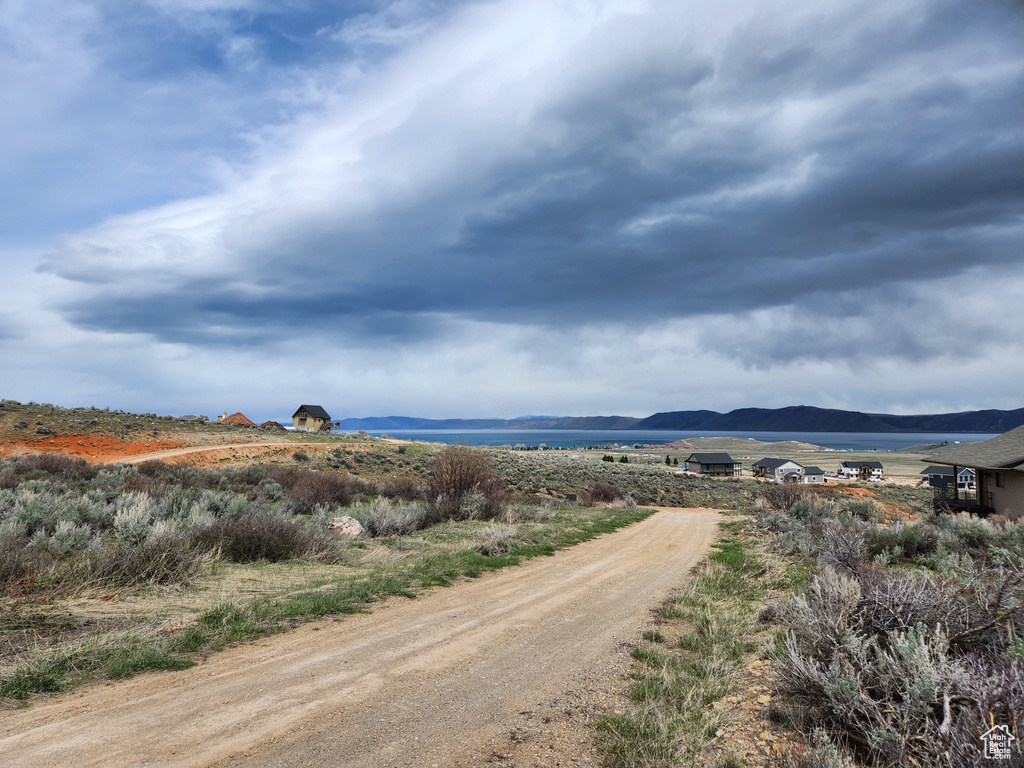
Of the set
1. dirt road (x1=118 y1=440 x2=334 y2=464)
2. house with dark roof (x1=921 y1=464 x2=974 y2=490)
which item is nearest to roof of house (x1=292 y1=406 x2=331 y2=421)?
dirt road (x1=118 y1=440 x2=334 y2=464)

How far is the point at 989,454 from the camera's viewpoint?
25.4 m

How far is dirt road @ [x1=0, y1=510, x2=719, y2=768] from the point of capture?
423 centimetres

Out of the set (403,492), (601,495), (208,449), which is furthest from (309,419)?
(403,492)

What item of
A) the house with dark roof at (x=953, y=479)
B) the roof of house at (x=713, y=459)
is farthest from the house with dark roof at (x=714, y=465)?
the house with dark roof at (x=953, y=479)

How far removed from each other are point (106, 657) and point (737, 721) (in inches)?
264

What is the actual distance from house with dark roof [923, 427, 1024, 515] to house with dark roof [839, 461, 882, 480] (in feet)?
209

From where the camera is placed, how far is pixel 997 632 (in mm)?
4980

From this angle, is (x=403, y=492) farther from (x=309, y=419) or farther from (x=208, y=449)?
(x=309, y=419)

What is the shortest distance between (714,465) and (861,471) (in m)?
25.2

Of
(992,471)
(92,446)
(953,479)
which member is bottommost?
(953,479)

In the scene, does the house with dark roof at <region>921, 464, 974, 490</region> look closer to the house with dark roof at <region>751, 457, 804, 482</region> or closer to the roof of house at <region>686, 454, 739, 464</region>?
the house with dark roof at <region>751, 457, 804, 482</region>

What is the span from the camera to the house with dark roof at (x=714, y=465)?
8375cm

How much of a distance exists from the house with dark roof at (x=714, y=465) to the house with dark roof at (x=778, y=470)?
12.6ft

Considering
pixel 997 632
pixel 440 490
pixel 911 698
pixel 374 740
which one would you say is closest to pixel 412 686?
pixel 374 740
